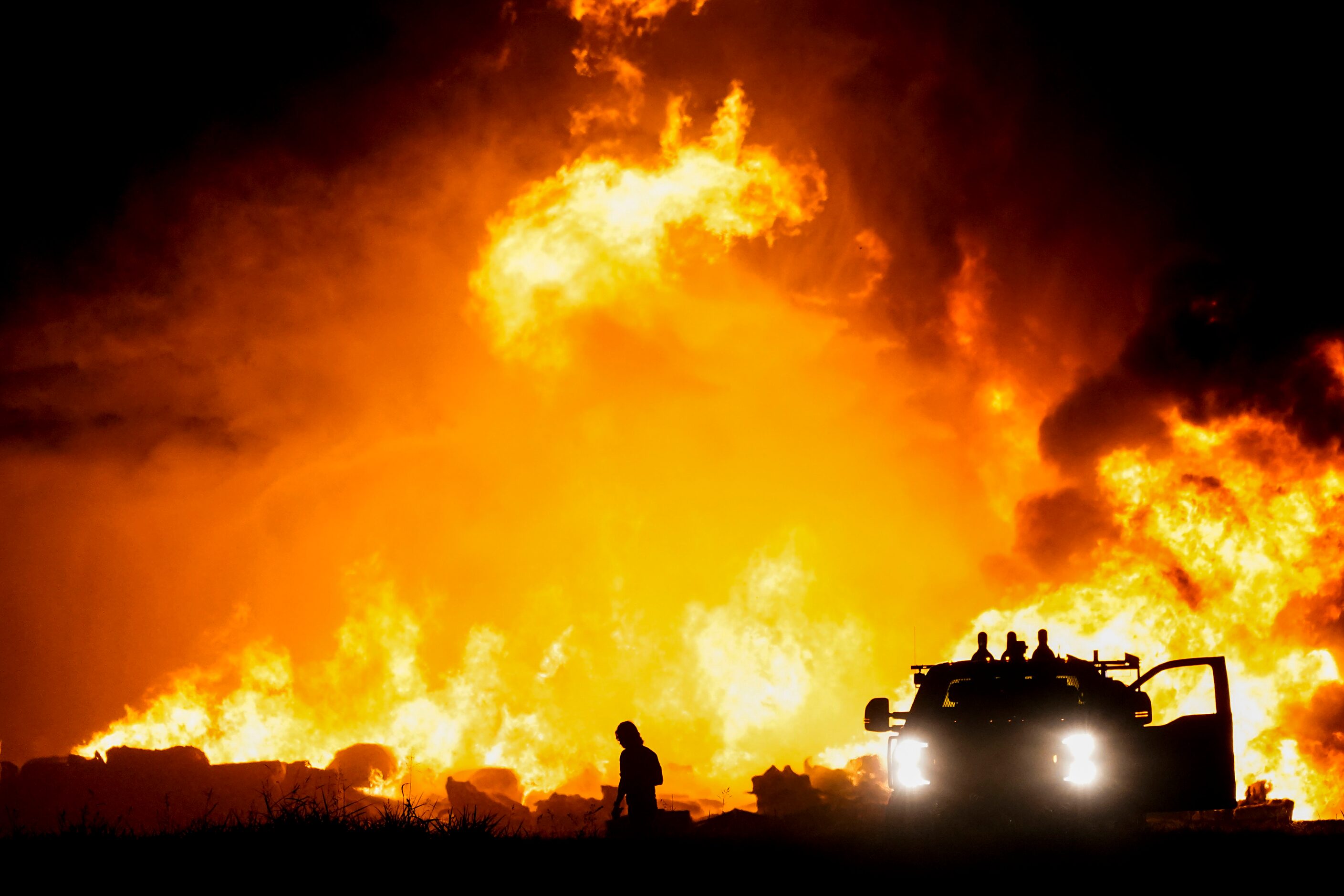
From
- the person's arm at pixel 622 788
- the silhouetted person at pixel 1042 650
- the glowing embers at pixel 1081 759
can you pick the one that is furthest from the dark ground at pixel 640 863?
the silhouetted person at pixel 1042 650

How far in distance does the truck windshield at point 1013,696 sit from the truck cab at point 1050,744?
1 centimetres

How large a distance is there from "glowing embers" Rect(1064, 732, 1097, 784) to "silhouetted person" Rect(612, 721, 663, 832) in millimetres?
4362

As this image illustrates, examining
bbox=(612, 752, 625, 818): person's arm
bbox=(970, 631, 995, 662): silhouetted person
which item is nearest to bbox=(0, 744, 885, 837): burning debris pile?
bbox=(970, 631, 995, 662): silhouetted person

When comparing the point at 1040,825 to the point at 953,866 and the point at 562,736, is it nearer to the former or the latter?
the point at 953,866

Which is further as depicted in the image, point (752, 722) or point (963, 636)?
point (752, 722)

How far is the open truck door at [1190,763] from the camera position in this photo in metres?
10.2

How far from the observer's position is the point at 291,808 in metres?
7.66

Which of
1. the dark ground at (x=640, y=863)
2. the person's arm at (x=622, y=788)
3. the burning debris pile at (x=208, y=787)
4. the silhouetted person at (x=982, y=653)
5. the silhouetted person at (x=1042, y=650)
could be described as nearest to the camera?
the dark ground at (x=640, y=863)

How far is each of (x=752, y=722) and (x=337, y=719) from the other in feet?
47.1

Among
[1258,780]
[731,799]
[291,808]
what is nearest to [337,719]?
[731,799]

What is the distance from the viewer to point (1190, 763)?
10336 mm

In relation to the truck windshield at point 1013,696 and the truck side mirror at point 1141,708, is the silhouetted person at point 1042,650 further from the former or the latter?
the truck side mirror at point 1141,708

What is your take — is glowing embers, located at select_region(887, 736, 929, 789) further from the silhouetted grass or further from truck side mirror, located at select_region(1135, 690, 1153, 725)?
the silhouetted grass

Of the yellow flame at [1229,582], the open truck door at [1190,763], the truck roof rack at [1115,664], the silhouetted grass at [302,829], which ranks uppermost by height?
the yellow flame at [1229,582]
